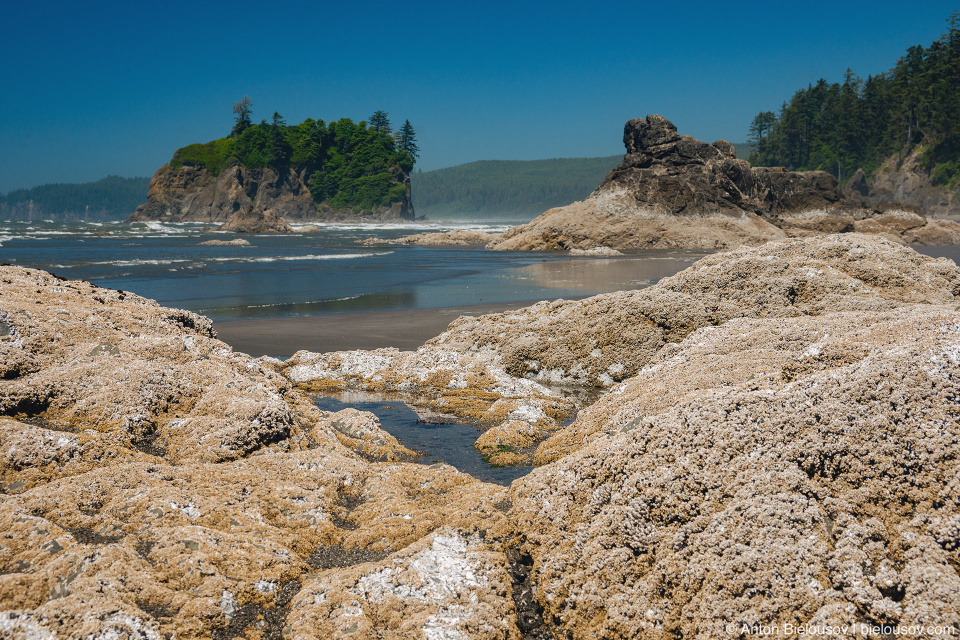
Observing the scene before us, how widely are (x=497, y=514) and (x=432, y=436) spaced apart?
8.11 ft

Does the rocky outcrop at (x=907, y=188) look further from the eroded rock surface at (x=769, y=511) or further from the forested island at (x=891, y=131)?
the eroded rock surface at (x=769, y=511)

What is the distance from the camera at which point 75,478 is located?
128 inches

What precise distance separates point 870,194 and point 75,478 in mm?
83412

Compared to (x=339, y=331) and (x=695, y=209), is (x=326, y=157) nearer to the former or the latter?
(x=695, y=209)

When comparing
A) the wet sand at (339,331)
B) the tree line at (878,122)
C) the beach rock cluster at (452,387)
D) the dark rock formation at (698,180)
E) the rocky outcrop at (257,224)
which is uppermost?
the tree line at (878,122)

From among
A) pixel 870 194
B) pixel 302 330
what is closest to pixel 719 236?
pixel 302 330

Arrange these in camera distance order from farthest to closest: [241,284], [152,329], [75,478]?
[241,284] → [152,329] → [75,478]

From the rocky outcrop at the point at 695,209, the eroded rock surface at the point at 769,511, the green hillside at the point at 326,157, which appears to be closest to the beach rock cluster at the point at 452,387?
the eroded rock surface at the point at 769,511

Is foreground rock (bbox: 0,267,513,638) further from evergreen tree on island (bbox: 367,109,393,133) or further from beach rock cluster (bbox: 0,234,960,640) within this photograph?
evergreen tree on island (bbox: 367,109,393,133)

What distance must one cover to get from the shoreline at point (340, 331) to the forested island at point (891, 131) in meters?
67.8

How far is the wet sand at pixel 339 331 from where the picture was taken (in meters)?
10.3

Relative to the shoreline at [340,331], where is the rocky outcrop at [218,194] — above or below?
above

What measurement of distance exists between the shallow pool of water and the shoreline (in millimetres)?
3212

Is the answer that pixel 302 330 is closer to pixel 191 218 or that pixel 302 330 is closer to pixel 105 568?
pixel 105 568
